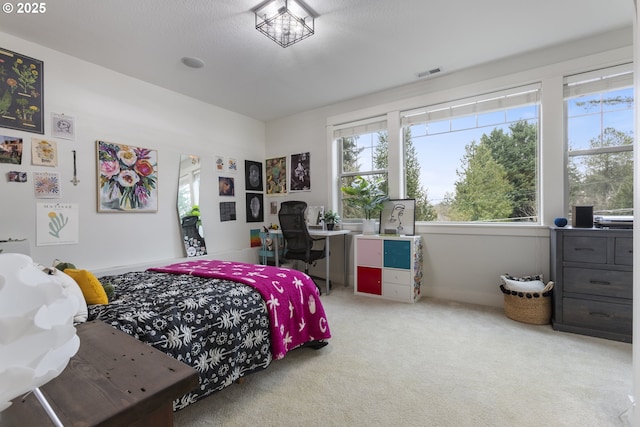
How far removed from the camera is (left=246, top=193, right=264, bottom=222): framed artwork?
4551 mm

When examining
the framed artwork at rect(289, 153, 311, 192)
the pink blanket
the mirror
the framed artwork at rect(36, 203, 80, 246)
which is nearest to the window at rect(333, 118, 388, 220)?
the framed artwork at rect(289, 153, 311, 192)

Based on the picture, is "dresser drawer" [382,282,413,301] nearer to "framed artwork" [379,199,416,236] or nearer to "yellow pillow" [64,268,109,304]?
"framed artwork" [379,199,416,236]

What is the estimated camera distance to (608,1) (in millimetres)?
2141

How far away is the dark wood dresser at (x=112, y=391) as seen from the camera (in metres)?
0.55

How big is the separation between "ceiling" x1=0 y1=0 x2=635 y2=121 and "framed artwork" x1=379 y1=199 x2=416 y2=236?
1.43 metres

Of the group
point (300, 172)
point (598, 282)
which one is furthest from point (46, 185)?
point (598, 282)

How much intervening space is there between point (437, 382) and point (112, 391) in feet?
5.69

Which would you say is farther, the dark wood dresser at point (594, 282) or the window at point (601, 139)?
the window at point (601, 139)

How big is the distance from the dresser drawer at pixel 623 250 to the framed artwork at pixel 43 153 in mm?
4721

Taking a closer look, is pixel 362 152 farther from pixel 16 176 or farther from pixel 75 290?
pixel 16 176

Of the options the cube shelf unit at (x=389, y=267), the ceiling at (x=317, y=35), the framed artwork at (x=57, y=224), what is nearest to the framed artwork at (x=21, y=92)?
the ceiling at (x=317, y=35)

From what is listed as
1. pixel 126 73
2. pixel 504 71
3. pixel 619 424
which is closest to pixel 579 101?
pixel 504 71

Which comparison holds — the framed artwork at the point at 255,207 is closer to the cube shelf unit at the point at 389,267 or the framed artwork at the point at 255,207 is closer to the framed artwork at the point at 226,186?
the framed artwork at the point at 226,186

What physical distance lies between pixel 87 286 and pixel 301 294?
4.09 feet
